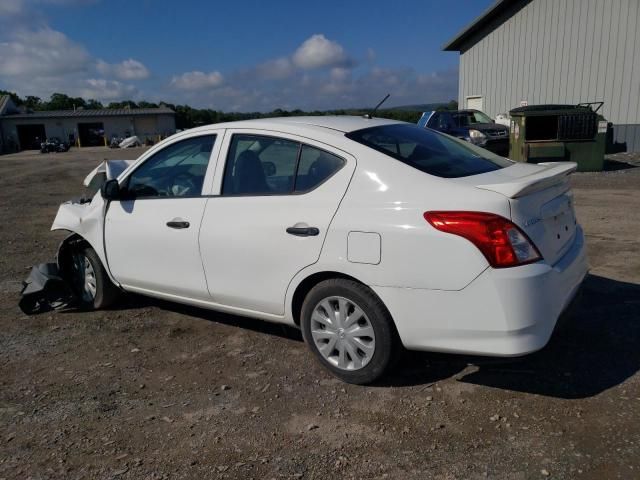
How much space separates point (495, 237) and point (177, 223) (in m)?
2.32

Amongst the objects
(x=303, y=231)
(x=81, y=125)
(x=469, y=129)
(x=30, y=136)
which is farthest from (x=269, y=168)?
(x=30, y=136)

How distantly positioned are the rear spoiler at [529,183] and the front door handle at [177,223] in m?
2.12

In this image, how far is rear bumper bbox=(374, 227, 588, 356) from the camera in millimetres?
2945

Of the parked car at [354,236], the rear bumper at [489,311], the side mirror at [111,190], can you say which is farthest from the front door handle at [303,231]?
the side mirror at [111,190]

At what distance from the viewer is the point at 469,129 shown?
17.9 metres

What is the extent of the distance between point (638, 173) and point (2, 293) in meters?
15.4

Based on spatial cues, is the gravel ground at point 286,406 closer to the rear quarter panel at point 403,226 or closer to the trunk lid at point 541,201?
the rear quarter panel at point 403,226

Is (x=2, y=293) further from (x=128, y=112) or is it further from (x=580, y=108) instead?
(x=128, y=112)

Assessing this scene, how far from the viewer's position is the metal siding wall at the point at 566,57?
19.4m

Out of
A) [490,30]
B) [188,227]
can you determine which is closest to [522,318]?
[188,227]

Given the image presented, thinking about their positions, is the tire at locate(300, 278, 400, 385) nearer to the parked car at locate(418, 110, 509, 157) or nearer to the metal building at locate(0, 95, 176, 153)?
the parked car at locate(418, 110, 509, 157)

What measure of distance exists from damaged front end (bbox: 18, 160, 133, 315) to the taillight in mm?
3172

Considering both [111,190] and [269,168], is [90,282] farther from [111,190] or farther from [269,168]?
[269,168]

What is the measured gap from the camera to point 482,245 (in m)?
2.95
